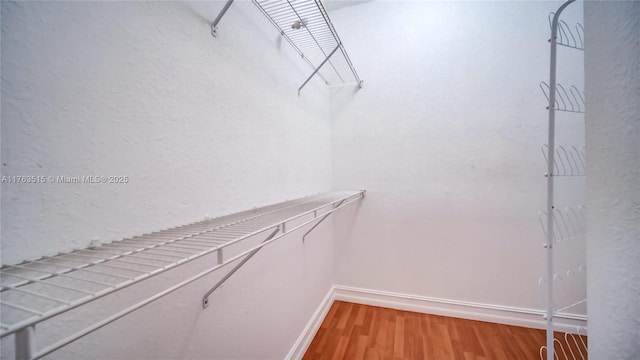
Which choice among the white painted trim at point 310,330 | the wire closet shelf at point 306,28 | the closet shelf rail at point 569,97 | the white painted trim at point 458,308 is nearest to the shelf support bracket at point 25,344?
the wire closet shelf at point 306,28

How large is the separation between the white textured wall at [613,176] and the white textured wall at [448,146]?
126cm

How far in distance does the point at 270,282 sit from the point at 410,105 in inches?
64.6

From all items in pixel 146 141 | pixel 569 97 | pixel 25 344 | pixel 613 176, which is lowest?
pixel 25 344

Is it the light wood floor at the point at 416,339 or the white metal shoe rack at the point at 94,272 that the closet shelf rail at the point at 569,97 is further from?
the white metal shoe rack at the point at 94,272

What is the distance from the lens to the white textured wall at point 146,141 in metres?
0.43

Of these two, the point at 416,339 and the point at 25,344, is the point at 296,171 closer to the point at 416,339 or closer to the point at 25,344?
the point at 25,344

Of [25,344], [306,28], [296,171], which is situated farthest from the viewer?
[296,171]

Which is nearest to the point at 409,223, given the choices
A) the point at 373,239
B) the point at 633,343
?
the point at 373,239

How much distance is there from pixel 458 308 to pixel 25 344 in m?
2.23

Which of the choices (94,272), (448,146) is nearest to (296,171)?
(94,272)

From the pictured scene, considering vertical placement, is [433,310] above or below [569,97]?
below

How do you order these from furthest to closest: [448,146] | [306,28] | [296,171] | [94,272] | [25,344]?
[448,146]
[296,171]
[306,28]
[94,272]
[25,344]

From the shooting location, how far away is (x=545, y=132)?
5.16 ft

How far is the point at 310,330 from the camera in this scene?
1557 millimetres
